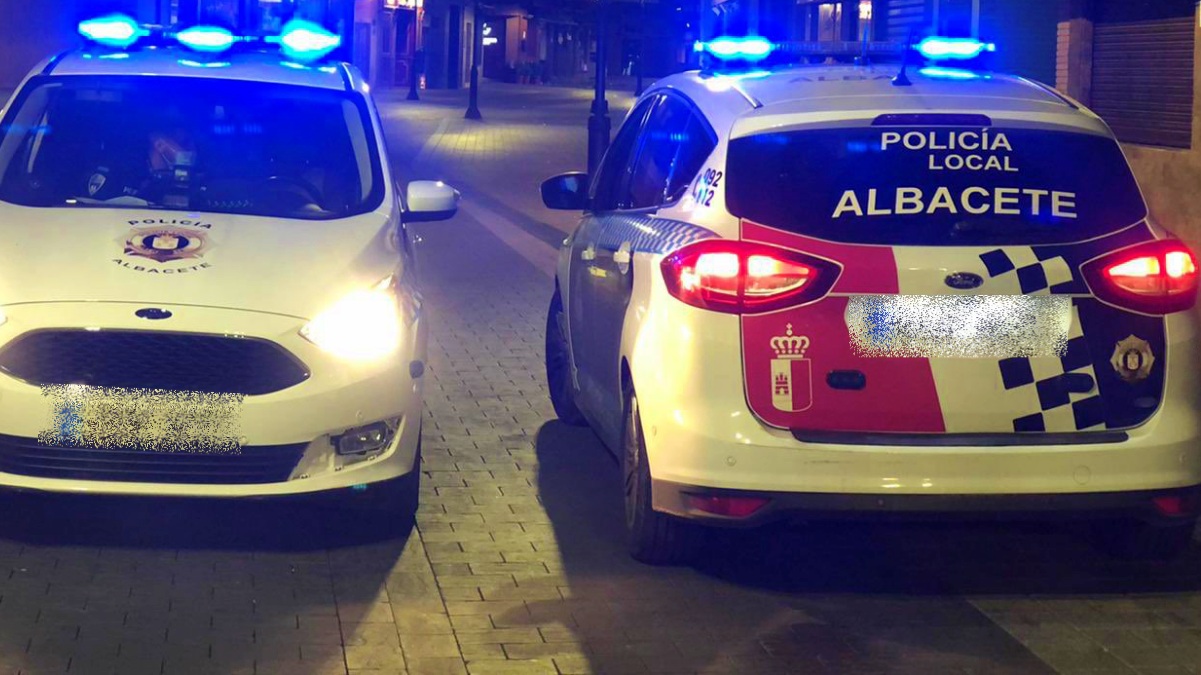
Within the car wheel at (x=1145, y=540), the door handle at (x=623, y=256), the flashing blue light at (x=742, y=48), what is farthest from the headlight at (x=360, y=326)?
the car wheel at (x=1145, y=540)

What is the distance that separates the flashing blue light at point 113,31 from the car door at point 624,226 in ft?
7.06

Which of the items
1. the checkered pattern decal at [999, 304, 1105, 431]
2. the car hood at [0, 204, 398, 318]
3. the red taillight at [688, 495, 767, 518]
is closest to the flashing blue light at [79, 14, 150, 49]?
the car hood at [0, 204, 398, 318]

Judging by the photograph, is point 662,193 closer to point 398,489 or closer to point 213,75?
point 398,489

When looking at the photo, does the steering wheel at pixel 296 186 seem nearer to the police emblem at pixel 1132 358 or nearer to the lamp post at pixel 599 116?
the police emblem at pixel 1132 358

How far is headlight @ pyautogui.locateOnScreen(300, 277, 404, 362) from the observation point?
5848 millimetres

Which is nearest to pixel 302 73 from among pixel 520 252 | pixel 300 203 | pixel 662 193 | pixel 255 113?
pixel 255 113

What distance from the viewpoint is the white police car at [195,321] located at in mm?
5691

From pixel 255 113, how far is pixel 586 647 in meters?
3.06

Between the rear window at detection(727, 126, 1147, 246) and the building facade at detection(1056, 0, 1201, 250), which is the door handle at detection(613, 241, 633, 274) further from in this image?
the building facade at detection(1056, 0, 1201, 250)

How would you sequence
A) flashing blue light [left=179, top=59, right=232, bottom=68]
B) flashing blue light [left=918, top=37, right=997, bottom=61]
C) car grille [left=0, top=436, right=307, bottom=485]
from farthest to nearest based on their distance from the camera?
flashing blue light [left=179, top=59, right=232, bottom=68]
flashing blue light [left=918, top=37, right=997, bottom=61]
car grille [left=0, top=436, right=307, bottom=485]

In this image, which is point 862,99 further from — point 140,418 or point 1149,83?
point 1149,83

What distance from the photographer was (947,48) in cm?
671

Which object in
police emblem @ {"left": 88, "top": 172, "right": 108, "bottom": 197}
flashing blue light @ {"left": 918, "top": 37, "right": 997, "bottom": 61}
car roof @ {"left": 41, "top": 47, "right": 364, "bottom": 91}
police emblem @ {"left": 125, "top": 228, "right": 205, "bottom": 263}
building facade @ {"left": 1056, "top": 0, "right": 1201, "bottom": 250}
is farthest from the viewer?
building facade @ {"left": 1056, "top": 0, "right": 1201, "bottom": 250}

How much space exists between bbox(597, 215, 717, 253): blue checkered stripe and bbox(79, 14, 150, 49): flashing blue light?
7.36 ft
